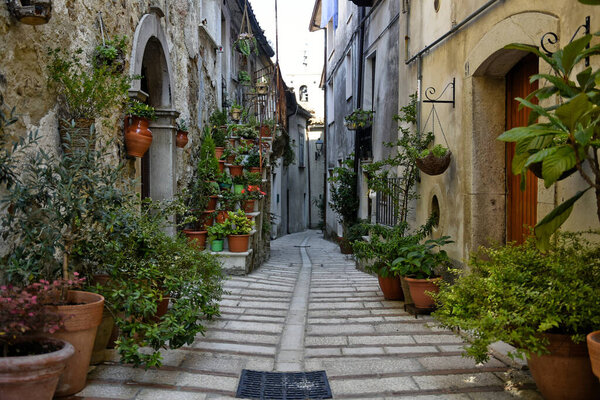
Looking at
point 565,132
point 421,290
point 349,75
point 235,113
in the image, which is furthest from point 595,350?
point 349,75

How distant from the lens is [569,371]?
8.73 ft

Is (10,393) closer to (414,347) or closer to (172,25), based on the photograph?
(414,347)


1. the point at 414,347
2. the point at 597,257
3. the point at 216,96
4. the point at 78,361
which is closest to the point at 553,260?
the point at 597,257

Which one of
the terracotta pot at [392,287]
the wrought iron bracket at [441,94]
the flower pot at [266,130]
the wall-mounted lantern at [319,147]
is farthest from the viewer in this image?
the wall-mounted lantern at [319,147]

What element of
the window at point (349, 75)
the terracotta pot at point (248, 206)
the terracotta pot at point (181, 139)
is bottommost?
the terracotta pot at point (248, 206)

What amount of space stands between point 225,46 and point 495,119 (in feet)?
30.1

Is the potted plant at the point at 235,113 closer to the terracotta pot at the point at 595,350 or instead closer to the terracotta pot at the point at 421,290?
the terracotta pot at the point at 421,290

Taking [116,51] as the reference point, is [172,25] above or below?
above

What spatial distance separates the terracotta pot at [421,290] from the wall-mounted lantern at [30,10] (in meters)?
3.97

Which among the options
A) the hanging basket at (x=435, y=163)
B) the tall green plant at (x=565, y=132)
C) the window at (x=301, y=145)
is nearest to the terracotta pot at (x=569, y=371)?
the tall green plant at (x=565, y=132)

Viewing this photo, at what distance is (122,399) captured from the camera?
295 centimetres

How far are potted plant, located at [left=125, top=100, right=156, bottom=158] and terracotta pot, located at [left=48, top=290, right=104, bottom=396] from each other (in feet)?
8.93

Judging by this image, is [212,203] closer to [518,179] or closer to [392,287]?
[392,287]

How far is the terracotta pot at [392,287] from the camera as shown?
5867 millimetres
